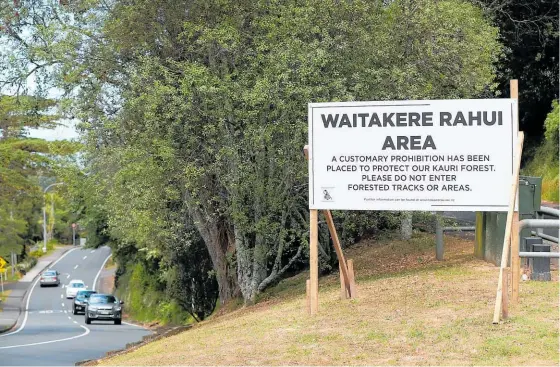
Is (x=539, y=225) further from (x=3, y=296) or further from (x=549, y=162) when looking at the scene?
(x=3, y=296)

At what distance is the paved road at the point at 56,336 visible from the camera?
25125 mm

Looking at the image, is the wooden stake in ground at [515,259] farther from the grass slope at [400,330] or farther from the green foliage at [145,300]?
the green foliage at [145,300]

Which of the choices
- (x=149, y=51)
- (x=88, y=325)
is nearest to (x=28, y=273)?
(x=88, y=325)

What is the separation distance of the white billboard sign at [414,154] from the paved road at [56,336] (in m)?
11.0

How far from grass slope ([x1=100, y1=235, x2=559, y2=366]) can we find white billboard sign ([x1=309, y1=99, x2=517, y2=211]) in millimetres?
1407

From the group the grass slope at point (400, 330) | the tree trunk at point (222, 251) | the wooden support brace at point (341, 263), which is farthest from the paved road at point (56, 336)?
the wooden support brace at point (341, 263)

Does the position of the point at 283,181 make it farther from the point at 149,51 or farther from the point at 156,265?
the point at 156,265

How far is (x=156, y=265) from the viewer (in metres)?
48.8

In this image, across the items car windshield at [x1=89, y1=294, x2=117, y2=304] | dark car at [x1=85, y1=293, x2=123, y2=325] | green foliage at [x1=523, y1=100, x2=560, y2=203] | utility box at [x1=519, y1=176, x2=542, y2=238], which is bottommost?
dark car at [x1=85, y1=293, x2=123, y2=325]

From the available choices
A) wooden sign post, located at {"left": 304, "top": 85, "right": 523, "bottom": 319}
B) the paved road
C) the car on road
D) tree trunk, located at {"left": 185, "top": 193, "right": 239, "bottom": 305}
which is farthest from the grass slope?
the car on road

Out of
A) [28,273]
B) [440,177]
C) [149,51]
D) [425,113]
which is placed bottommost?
[28,273]

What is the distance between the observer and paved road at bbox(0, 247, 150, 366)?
25.1 m

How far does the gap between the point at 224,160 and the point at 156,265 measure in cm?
2957

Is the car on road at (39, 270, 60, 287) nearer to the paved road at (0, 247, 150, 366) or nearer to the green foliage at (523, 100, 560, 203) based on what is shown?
the paved road at (0, 247, 150, 366)
